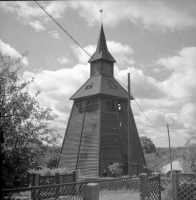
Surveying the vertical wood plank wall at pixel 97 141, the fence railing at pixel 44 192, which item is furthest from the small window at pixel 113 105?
the fence railing at pixel 44 192

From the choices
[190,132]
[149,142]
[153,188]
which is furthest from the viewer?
[149,142]

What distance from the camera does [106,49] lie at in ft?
112

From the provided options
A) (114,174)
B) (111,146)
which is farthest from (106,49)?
(114,174)

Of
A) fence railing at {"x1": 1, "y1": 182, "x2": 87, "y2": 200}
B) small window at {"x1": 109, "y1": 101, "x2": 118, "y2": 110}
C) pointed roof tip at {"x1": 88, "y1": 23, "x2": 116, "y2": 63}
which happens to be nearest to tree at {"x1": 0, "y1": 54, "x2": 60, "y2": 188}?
fence railing at {"x1": 1, "y1": 182, "x2": 87, "y2": 200}

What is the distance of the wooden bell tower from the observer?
2619 cm

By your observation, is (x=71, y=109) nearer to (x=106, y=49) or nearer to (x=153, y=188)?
(x=106, y=49)

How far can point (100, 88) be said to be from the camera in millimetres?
28375

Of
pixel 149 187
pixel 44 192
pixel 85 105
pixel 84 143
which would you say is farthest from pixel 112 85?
pixel 44 192

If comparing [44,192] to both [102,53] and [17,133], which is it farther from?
[102,53]

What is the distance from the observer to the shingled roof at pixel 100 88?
28587 millimetres

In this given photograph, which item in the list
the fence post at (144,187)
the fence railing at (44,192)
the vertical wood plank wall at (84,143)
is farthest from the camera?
the vertical wood plank wall at (84,143)

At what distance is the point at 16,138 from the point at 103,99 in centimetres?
2267

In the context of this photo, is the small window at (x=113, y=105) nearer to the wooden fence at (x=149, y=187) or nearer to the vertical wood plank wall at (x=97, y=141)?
the vertical wood plank wall at (x=97, y=141)

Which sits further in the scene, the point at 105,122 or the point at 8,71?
the point at 105,122
